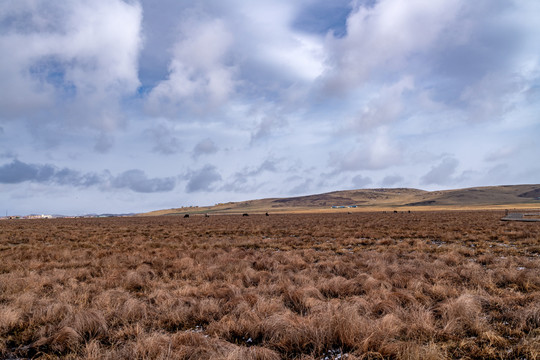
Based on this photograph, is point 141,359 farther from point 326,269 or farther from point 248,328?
point 326,269

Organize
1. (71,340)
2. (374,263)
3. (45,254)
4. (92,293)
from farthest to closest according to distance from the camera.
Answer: (45,254) → (374,263) → (92,293) → (71,340)

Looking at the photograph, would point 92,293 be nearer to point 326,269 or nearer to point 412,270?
point 326,269

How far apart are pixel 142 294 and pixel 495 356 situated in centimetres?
705

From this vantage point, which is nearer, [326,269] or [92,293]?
[92,293]

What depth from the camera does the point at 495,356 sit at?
4098 mm

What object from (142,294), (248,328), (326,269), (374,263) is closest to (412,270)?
(374,263)

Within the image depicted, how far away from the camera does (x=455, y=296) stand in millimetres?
6633

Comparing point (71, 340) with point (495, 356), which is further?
point (71, 340)

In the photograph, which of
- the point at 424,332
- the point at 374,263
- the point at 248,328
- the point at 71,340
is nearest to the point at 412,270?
the point at 374,263

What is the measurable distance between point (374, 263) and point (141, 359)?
8182 millimetres

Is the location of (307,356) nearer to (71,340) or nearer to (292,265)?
(71,340)

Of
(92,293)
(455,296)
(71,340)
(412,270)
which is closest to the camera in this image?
(71,340)

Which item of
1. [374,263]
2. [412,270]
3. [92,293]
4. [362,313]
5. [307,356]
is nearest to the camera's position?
[307,356]

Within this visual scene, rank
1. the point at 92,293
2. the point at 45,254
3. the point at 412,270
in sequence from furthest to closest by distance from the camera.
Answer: the point at 45,254 → the point at 412,270 → the point at 92,293
